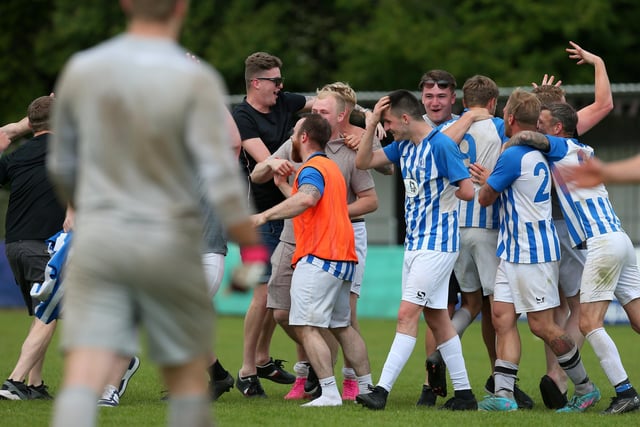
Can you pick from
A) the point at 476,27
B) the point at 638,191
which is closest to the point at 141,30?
the point at 638,191

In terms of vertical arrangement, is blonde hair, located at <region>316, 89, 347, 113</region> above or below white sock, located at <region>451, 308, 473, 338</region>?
above

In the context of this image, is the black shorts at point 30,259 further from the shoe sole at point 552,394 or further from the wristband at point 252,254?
the wristband at point 252,254

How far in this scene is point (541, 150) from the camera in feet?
26.0

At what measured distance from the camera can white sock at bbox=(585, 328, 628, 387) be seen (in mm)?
7824

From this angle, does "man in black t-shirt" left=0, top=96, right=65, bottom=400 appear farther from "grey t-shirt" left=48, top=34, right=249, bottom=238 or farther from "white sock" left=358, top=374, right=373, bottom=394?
"grey t-shirt" left=48, top=34, right=249, bottom=238

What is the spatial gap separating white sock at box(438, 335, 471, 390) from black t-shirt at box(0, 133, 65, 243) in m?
3.28

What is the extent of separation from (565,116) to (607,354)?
1796 mm

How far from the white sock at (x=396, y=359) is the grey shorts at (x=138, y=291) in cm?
350

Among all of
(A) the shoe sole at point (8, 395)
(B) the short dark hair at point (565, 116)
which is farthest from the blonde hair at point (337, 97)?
(A) the shoe sole at point (8, 395)

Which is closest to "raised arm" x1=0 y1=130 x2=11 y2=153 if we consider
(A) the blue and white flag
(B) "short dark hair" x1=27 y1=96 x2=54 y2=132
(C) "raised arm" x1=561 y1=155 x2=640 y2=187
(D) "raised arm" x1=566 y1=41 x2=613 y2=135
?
(B) "short dark hair" x1=27 y1=96 x2=54 y2=132

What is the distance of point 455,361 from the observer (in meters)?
7.86

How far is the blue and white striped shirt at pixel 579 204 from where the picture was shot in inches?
312

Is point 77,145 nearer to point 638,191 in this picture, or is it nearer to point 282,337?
point 282,337

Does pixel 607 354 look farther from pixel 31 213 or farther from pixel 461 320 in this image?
pixel 31 213
